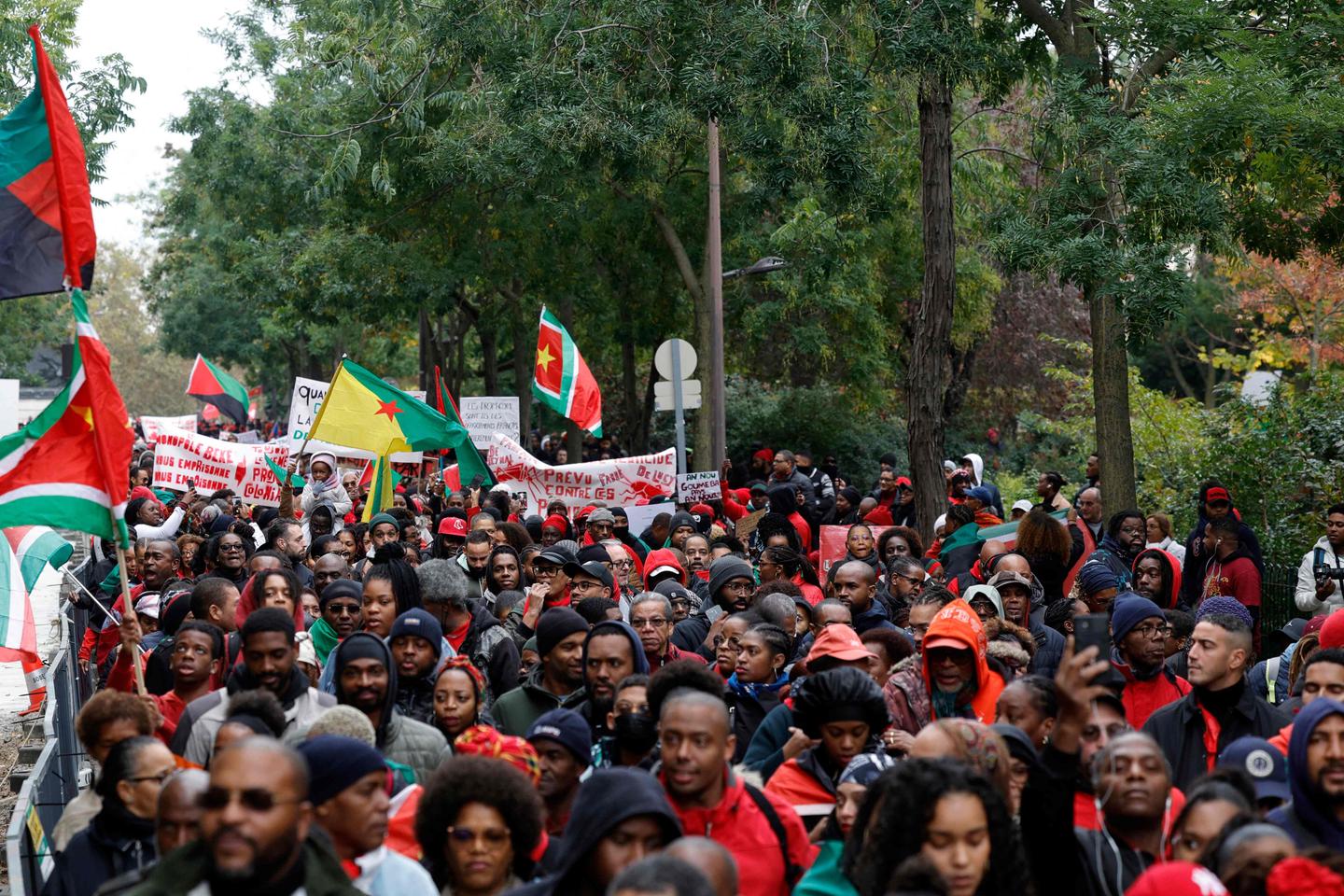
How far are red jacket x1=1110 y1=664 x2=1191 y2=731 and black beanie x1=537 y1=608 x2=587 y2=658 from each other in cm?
239

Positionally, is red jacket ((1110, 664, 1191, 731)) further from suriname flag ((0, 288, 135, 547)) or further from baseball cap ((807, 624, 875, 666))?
suriname flag ((0, 288, 135, 547))

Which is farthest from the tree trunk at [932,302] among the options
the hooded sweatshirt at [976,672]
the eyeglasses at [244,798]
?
the eyeglasses at [244,798]

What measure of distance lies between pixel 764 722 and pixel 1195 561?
612 centimetres

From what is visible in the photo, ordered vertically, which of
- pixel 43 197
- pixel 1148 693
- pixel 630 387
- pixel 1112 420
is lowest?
pixel 1148 693

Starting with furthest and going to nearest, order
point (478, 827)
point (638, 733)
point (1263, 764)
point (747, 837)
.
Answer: point (638, 733) < point (1263, 764) < point (747, 837) < point (478, 827)

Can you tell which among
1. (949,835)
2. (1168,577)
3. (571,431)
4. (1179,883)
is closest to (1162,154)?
(1168,577)

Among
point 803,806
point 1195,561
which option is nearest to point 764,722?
point 803,806

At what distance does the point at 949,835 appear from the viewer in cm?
420

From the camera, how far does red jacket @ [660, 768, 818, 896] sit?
5.05 meters

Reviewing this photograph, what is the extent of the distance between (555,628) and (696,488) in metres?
9.18

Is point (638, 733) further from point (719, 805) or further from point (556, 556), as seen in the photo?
point (556, 556)

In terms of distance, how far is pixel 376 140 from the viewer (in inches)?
1013

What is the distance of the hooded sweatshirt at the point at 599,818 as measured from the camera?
430 centimetres

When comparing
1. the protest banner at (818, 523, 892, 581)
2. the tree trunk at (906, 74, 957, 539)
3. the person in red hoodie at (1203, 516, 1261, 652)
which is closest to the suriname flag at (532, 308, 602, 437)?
the tree trunk at (906, 74, 957, 539)
